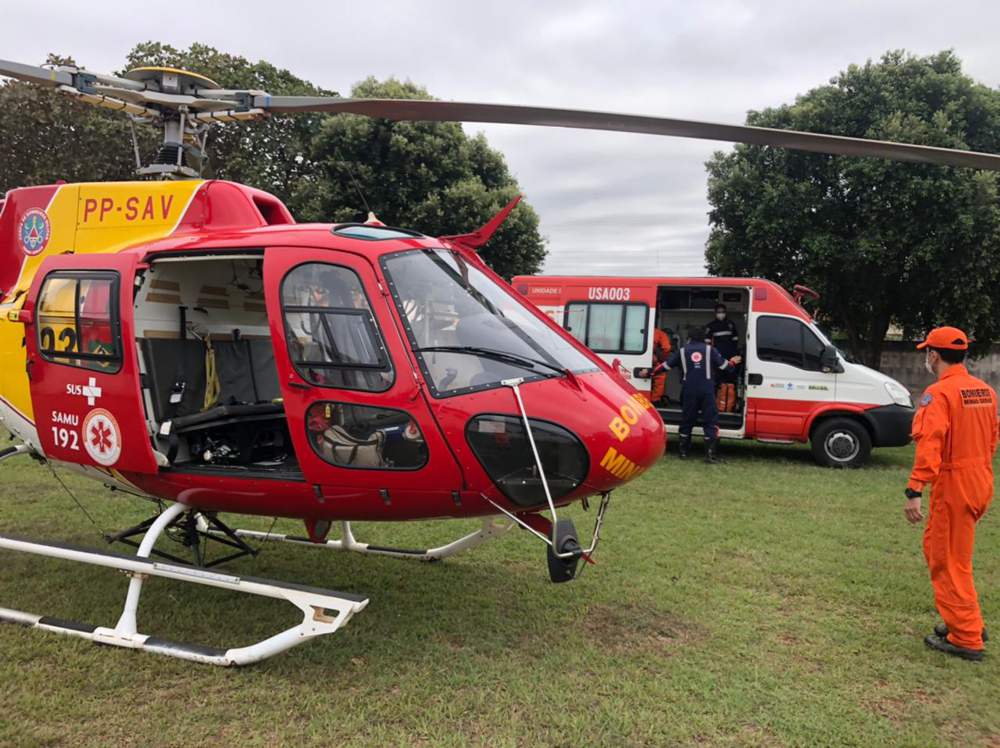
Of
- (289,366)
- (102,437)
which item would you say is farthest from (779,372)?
(102,437)

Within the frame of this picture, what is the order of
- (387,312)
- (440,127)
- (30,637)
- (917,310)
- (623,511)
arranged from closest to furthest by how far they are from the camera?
(387,312) < (30,637) < (623,511) < (917,310) < (440,127)

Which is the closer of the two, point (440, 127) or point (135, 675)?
point (135, 675)

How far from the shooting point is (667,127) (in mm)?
3686

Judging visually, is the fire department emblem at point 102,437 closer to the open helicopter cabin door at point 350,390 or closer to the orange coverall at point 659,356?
the open helicopter cabin door at point 350,390

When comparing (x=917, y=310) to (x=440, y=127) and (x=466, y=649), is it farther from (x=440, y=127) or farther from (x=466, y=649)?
(x=466, y=649)

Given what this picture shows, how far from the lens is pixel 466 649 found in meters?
4.09

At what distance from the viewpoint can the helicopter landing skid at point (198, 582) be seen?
3.55 m

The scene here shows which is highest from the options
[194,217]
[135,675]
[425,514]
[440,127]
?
[440,127]

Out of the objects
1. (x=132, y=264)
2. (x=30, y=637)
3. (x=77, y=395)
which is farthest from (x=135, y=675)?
(x=132, y=264)

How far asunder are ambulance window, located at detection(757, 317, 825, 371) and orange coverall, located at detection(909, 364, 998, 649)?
6004mm

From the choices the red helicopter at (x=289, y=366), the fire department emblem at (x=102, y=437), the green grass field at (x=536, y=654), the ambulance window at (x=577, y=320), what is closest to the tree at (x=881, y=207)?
the ambulance window at (x=577, y=320)

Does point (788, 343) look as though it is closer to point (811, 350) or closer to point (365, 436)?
point (811, 350)

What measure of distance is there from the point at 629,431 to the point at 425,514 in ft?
3.69

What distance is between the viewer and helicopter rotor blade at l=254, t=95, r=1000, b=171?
351 cm
